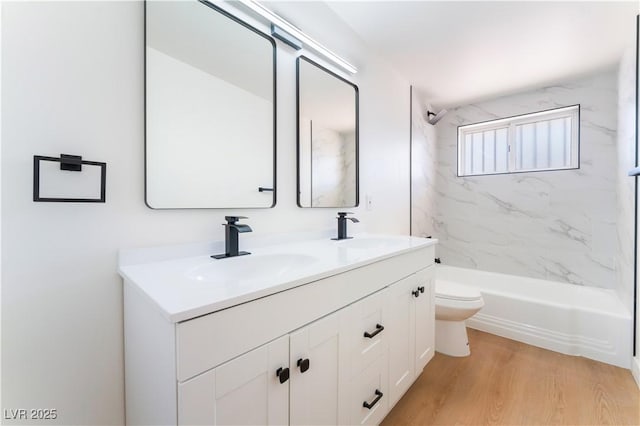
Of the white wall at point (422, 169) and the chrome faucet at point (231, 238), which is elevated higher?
the white wall at point (422, 169)

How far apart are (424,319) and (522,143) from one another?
2.39 m

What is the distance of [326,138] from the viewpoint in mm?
1645

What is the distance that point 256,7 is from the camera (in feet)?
3.90

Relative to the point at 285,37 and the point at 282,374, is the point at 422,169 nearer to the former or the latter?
the point at 285,37

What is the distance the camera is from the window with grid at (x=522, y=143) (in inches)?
101

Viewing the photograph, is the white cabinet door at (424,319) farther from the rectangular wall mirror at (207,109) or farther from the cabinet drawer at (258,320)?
the rectangular wall mirror at (207,109)

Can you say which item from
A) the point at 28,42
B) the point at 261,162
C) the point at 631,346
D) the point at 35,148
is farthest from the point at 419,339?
the point at 28,42

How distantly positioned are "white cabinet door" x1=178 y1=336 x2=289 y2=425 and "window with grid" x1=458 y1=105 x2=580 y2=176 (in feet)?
10.1

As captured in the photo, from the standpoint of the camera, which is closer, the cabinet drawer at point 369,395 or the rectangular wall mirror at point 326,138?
the cabinet drawer at point 369,395

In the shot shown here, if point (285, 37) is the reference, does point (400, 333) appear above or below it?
below

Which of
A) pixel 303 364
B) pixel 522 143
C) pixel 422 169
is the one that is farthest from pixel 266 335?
pixel 522 143

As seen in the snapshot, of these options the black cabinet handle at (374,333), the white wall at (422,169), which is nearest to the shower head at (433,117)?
the white wall at (422,169)

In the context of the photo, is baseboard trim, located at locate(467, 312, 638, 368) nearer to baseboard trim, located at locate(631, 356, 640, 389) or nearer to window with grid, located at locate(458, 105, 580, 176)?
baseboard trim, located at locate(631, 356, 640, 389)

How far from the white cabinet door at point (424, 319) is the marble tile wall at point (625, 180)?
1447 mm
